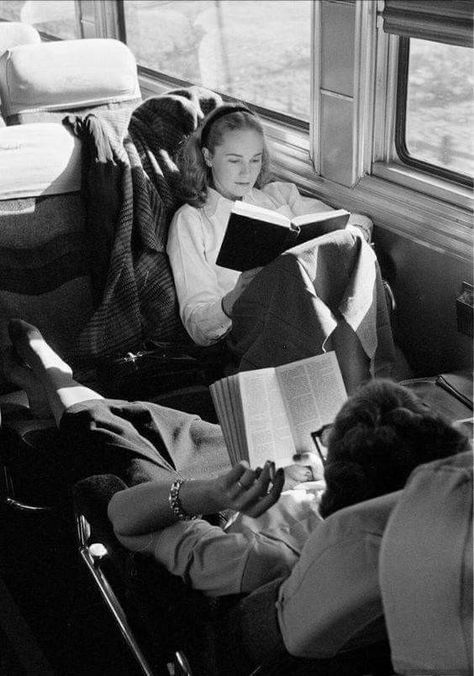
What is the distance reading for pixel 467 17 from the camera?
216 centimetres

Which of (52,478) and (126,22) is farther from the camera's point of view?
(126,22)

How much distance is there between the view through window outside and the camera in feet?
8.24

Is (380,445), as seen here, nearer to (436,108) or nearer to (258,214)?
(258,214)

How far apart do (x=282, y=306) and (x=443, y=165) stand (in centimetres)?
78

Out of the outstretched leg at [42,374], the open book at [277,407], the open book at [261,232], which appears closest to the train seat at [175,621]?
the open book at [277,407]

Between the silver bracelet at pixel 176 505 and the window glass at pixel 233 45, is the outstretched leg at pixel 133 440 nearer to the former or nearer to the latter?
the silver bracelet at pixel 176 505

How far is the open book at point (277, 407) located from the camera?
5.25 feet

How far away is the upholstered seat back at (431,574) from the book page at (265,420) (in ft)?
1.94

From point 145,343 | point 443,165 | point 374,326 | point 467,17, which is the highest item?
point 467,17

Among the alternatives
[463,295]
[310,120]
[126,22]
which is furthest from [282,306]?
[126,22]

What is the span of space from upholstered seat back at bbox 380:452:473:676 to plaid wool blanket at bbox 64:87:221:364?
1754mm

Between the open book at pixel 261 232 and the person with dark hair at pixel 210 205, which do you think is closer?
the open book at pixel 261 232

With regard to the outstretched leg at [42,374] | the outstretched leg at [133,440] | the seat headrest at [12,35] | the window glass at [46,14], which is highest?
the seat headrest at [12,35]

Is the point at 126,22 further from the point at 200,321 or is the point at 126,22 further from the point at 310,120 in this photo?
the point at 200,321
